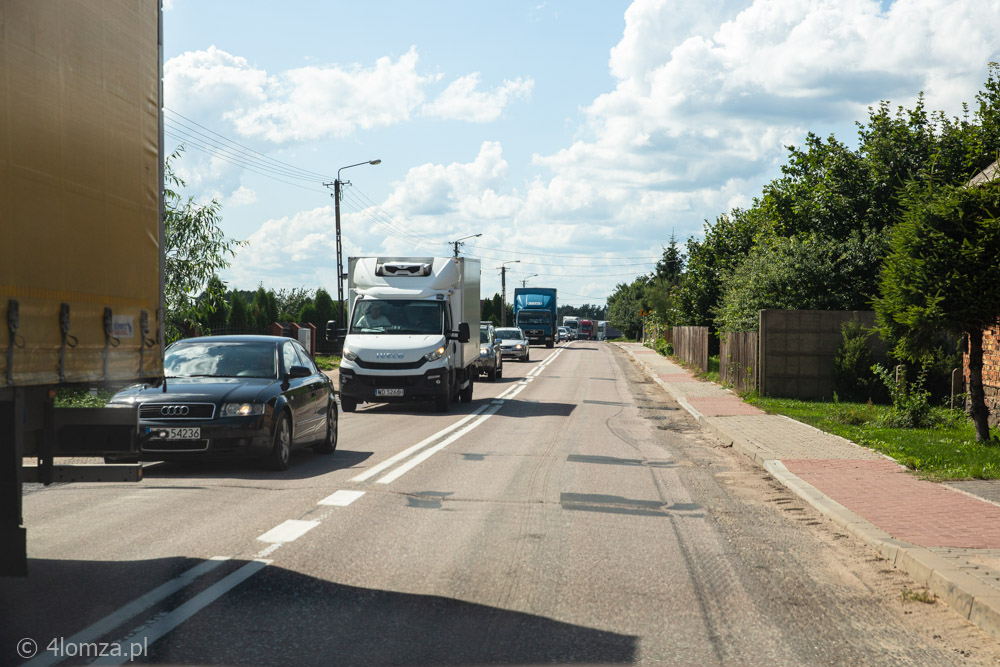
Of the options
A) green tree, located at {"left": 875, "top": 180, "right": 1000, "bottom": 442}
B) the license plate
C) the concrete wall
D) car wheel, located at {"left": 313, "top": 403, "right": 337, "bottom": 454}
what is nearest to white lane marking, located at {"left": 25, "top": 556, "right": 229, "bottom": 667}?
the license plate

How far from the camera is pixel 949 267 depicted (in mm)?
12688

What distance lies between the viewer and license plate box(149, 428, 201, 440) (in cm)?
970

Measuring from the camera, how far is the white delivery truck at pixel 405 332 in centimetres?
1870

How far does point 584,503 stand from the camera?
8.73m

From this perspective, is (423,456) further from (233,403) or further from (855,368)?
(855,368)

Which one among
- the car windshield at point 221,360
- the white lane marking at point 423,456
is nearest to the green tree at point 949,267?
the white lane marking at point 423,456

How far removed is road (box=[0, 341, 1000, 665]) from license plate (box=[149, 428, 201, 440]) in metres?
0.42

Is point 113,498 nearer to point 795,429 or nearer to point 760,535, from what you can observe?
point 760,535

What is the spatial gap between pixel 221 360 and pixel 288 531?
457 centimetres

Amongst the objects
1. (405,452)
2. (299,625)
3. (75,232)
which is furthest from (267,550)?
(405,452)

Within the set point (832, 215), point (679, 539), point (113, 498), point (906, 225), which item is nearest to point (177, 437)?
point (113, 498)

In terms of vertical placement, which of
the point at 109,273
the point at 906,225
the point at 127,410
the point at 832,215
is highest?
the point at 832,215

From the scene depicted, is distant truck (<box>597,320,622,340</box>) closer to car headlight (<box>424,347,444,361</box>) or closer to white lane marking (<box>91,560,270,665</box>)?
car headlight (<box>424,347,444,361</box>)

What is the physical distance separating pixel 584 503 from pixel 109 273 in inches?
191
